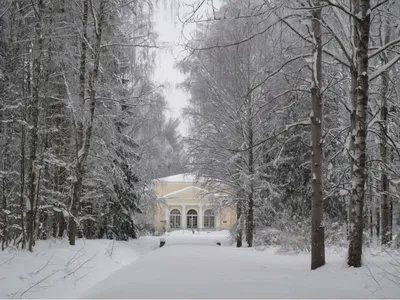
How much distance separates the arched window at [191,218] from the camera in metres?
52.5

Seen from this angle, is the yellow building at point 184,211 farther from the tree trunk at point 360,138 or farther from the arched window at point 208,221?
the tree trunk at point 360,138

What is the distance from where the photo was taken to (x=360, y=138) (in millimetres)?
5648

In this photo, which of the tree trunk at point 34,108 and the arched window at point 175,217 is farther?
the arched window at point 175,217

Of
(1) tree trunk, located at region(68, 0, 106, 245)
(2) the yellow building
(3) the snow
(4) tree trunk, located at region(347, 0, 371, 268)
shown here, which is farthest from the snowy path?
(2) the yellow building

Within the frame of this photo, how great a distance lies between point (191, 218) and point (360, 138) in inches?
1901

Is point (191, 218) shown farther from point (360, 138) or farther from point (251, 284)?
point (251, 284)

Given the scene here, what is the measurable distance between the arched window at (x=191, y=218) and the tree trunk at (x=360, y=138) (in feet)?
156

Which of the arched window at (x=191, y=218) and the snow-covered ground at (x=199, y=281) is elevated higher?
the snow-covered ground at (x=199, y=281)

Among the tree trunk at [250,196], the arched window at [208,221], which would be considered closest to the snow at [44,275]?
the tree trunk at [250,196]

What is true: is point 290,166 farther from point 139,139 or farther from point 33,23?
point 33,23

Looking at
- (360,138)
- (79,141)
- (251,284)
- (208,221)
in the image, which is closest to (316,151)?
(360,138)

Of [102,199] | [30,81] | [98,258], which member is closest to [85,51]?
[30,81]

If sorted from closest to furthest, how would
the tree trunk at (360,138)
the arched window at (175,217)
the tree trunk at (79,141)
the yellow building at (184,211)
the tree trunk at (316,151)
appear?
the tree trunk at (360,138)
the tree trunk at (316,151)
the tree trunk at (79,141)
the yellow building at (184,211)
the arched window at (175,217)

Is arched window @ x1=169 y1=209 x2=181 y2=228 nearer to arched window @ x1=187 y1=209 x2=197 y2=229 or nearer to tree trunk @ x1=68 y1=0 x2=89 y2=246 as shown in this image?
arched window @ x1=187 y1=209 x2=197 y2=229
